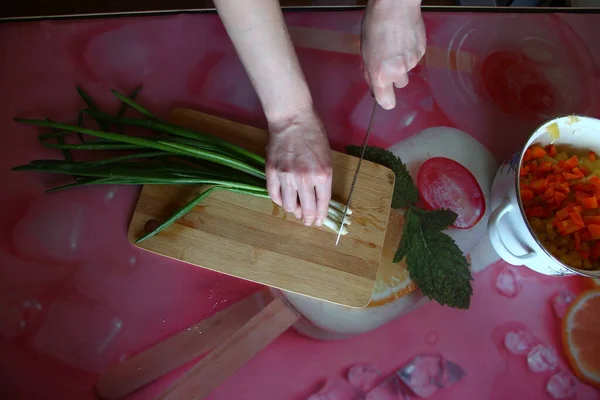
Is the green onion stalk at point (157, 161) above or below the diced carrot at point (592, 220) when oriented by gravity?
above

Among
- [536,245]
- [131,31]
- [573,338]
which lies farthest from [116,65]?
[573,338]

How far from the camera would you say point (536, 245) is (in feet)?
2.84

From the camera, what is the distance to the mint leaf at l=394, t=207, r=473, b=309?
1.01 meters

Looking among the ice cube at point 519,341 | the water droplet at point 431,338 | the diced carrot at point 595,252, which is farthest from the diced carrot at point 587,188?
the water droplet at point 431,338

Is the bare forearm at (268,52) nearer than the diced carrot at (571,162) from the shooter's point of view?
Yes

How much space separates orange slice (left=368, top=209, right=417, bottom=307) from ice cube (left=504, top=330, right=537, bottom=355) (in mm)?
226

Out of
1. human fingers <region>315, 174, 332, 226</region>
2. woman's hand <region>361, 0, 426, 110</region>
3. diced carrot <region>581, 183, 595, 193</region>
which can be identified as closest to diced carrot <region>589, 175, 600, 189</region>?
diced carrot <region>581, 183, 595, 193</region>

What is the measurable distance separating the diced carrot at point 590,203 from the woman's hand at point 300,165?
514 mm

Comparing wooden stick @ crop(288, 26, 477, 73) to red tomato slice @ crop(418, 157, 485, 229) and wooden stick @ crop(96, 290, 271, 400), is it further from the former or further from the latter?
wooden stick @ crop(96, 290, 271, 400)

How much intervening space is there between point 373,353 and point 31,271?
731 millimetres

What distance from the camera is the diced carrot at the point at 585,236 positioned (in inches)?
37.0

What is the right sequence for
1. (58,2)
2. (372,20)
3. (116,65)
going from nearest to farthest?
1. (372,20)
2. (116,65)
3. (58,2)

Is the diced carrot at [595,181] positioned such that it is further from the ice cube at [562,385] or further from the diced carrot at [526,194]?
the ice cube at [562,385]

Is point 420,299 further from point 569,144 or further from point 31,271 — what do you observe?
point 31,271
